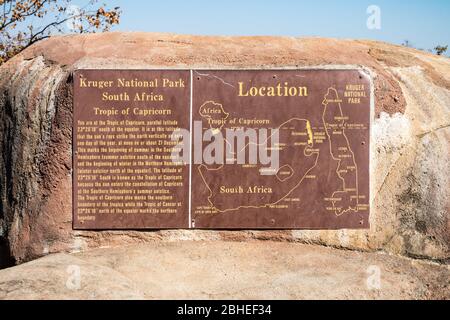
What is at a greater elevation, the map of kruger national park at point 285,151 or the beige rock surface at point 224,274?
the map of kruger national park at point 285,151

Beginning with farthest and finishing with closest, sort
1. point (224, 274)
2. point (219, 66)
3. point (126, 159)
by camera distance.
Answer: point (219, 66)
point (126, 159)
point (224, 274)

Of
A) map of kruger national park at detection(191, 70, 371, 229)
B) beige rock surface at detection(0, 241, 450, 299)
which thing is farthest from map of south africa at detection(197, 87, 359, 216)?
beige rock surface at detection(0, 241, 450, 299)

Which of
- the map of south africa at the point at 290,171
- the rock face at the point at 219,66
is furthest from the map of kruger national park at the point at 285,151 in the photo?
the rock face at the point at 219,66

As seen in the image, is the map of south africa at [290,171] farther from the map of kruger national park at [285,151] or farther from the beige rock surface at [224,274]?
the beige rock surface at [224,274]

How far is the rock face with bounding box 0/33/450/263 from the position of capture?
4871 mm

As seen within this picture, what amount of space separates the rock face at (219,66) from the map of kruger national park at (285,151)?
5.4 inches

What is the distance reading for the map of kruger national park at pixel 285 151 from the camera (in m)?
4.91

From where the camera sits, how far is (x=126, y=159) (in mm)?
4883

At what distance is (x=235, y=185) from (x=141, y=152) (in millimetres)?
914

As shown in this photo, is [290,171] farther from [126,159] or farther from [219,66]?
[126,159]

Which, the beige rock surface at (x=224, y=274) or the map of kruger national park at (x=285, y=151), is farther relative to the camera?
the map of kruger national park at (x=285, y=151)

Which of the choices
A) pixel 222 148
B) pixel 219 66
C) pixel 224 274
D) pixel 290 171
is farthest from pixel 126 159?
pixel 290 171

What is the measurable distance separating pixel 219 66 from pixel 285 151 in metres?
1.01

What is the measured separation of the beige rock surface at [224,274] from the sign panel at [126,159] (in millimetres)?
315
